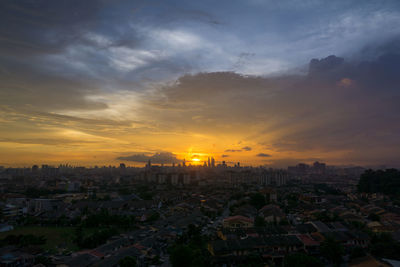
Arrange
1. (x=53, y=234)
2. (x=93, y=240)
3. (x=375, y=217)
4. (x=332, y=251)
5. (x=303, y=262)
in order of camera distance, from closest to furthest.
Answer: (x=303, y=262), (x=332, y=251), (x=93, y=240), (x=53, y=234), (x=375, y=217)

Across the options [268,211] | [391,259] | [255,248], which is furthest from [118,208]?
[391,259]

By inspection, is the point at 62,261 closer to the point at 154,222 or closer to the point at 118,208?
the point at 154,222

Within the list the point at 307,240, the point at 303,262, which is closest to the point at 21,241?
the point at 303,262

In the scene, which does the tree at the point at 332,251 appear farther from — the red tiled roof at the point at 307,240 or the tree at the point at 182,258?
the tree at the point at 182,258

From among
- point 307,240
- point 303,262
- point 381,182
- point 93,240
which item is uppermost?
point 381,182

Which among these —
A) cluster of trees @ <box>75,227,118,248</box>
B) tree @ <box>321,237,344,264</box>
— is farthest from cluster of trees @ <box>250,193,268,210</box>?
cluster of trees @ <box>75,227,118,248</box>

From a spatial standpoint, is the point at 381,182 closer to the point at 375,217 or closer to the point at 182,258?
the point at 375,217

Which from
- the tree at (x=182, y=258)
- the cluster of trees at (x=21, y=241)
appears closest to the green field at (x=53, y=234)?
the cluster of trees at (x=21, y=241)

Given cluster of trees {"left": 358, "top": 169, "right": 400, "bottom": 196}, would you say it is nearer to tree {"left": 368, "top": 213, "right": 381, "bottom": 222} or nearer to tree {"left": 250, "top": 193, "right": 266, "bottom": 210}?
tree {"left": 368, "top": 213, "right": 381, "bottom": 222}
